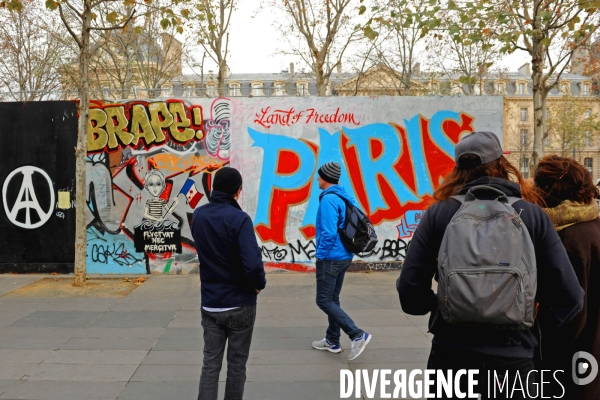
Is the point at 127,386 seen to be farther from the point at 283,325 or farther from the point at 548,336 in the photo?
the point at 548,336

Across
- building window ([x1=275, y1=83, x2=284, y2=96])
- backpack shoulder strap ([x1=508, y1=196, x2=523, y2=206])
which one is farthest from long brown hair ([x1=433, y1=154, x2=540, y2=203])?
building window ([x1=275, y1=83, x2=284, y2=96])

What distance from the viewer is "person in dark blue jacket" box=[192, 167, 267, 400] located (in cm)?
368

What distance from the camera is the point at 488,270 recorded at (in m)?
2.15

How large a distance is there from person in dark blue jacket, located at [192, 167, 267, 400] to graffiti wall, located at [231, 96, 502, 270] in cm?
601

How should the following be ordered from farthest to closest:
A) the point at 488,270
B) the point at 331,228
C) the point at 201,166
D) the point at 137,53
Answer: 1. the point at 137,53
2. the point at 201,166
3. the point at 331,228
4. the point at 488,270

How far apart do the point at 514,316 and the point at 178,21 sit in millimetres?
8382

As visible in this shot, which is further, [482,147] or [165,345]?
[165,345]

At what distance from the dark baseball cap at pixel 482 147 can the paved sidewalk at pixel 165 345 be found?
2677 mm

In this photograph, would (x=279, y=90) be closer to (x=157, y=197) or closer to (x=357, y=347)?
(x=157, y=197)

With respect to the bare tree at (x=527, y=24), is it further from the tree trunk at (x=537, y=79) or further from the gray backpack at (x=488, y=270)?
the gray backpack at (x=488, y=270)

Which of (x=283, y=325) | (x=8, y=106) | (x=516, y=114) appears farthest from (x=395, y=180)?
(x=516, y=114)

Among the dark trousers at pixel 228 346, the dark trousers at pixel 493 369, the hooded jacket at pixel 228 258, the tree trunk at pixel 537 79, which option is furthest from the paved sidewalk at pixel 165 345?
the tree trunk at pixel 537 79

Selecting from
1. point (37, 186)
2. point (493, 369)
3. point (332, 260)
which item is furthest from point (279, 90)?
point (493, 369)

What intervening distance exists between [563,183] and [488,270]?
49.8 inches
